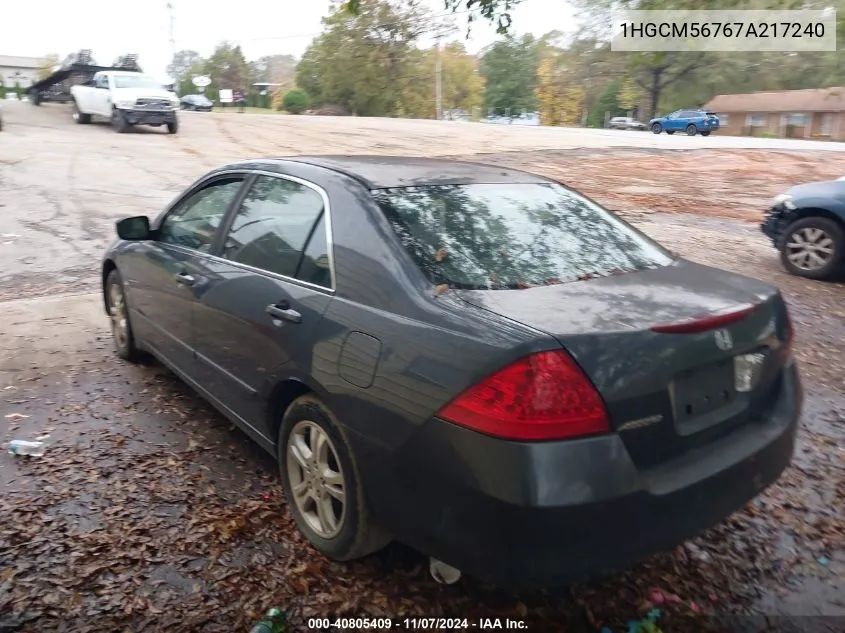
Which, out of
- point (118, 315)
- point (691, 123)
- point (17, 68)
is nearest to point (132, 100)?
point (118, 315)

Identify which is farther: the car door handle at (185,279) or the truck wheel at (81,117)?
A: the truck wheel at (81,117)

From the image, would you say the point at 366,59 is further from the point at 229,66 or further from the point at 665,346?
the point at 665,346

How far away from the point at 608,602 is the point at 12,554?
2.36 m

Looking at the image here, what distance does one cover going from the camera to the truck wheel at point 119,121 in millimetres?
22312

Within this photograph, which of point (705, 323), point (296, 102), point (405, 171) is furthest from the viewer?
point (296, 102)

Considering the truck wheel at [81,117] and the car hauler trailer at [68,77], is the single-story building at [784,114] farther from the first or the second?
the truck wheel at [81,117]

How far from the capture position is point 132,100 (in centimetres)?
2194

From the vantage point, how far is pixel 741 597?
8.72 feet

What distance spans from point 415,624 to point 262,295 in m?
1.51

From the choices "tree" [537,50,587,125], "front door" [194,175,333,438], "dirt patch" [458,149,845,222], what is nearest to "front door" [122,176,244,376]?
"front door" [194,175,333,438]

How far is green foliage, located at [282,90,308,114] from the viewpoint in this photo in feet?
186

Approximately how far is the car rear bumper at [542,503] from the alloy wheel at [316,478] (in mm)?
409

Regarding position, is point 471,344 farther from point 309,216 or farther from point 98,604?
point 98,604

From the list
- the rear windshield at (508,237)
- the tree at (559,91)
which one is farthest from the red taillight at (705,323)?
the tree at (559,91)
